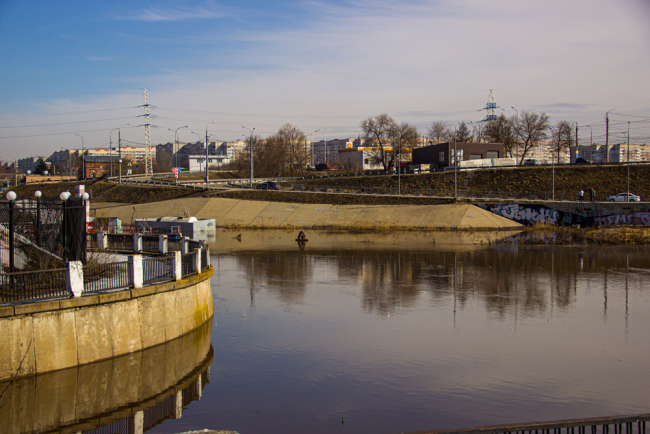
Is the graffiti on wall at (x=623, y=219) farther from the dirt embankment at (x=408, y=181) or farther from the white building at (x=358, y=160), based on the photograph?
the white building at (x=358, y=160)

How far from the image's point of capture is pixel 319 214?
6303 cm

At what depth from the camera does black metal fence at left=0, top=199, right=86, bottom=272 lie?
17.1m

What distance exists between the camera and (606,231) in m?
46.7

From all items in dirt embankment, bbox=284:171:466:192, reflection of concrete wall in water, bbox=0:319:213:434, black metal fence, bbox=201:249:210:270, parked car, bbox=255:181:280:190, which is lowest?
reflection of concrete wall in water, bbox=0:319:213:434

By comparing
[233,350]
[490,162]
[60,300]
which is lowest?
[233,350]

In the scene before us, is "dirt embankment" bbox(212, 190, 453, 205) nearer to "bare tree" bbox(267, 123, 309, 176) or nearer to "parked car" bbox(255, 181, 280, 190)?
"parked car" bbox(255, 181, 280, 190)

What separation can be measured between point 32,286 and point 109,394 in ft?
10.8

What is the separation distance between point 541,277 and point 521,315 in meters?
9.09

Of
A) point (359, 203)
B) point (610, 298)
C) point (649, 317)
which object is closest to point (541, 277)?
point (610, 298)

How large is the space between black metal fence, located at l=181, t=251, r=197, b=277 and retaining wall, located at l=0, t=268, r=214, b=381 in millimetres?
847

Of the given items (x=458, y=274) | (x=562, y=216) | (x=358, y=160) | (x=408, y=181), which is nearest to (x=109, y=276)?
(x=458, y=274)

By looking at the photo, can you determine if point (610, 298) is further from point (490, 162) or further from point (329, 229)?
point (490, 162)

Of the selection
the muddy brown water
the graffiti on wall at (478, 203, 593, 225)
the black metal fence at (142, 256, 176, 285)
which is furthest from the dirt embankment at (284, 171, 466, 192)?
the black metal fence at (142, 256, 176, 285)

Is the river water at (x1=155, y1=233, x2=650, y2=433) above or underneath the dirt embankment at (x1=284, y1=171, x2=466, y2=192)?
underneath
